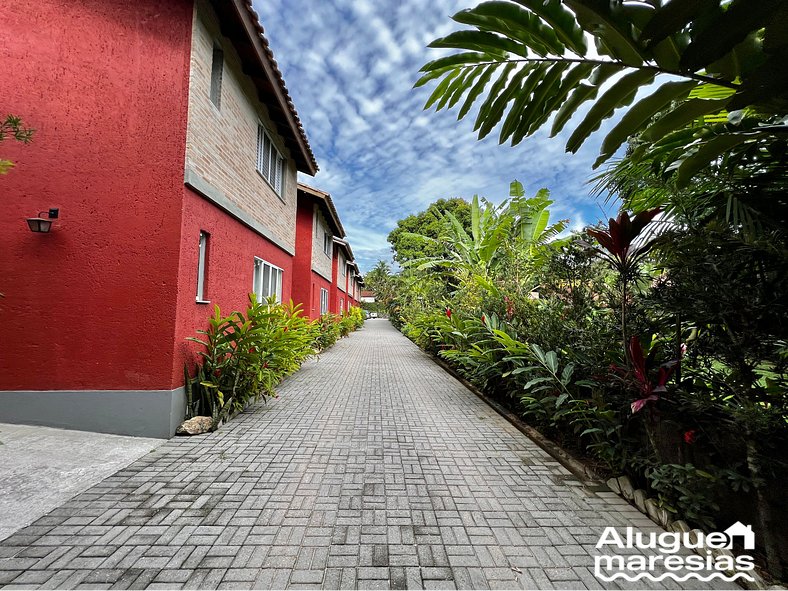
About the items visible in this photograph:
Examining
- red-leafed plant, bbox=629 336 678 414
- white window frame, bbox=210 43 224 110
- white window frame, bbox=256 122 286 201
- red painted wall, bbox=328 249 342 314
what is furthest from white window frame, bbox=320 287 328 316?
red-leafed plant, bbox=629 336 678 414

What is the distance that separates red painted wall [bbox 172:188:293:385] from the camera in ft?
15.9

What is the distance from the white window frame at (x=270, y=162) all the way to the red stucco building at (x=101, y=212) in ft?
10.4

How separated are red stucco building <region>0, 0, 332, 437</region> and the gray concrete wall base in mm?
15

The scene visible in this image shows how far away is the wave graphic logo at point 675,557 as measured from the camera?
2.31m

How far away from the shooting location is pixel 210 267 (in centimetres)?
575

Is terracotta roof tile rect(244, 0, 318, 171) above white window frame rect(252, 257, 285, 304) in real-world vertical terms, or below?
above

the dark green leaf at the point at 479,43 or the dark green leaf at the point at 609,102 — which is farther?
the dark green leaf at the point at 479,43

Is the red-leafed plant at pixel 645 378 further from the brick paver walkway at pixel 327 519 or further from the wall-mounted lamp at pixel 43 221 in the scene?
the wall-mounted lamp at pixel 43 221

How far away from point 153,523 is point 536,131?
3.78m

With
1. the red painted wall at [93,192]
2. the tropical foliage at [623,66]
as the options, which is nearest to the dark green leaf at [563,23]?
the tropical foliage at [623,66]

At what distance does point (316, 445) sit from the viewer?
14.5ft

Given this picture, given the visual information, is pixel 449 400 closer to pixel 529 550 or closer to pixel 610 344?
pixel 610 344

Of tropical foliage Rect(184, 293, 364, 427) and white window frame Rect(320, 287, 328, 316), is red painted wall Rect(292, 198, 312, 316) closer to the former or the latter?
white window frame Rect(320, 287, 328, 316)

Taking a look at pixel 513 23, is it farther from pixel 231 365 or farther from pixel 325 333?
pixel 325 333
